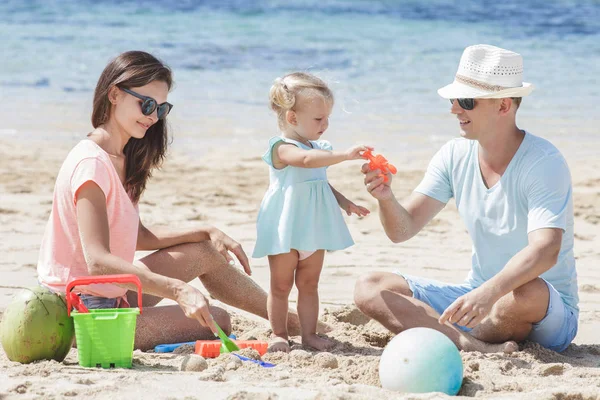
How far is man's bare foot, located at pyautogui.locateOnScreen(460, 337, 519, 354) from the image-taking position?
3.56 meters

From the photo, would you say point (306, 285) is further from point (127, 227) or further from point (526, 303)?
point (526, 303)

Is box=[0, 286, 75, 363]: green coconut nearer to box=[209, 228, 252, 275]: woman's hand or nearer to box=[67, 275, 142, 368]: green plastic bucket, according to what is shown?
box=[67, 275, 142, 368]: green plastic bucket

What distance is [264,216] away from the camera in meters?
3.85

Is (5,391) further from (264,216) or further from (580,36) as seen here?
(580,36)

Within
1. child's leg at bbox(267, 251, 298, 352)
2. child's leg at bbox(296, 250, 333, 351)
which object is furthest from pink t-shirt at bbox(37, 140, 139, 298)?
child's leg at bbox(296, 250, 333, 351)

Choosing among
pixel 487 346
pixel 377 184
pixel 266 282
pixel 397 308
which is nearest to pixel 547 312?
pixel 487 346

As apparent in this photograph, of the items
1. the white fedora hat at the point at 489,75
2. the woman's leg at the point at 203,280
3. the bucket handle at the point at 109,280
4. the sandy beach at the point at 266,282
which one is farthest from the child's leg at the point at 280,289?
the white fedora hat at the point at 489,75

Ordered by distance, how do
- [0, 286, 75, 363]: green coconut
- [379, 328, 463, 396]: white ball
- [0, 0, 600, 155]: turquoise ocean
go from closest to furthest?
[379, 328, 463, 396]: white ball, [0, 286, 75, 363]: green coconut, [0, 0, 600, 155]: turquoise ocean

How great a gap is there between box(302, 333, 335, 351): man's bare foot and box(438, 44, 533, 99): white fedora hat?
3.80 feet

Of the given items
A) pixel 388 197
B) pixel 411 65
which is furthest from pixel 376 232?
pixel 411 65

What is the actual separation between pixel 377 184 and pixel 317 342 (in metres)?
0.73

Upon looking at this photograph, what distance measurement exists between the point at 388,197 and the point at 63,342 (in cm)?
145

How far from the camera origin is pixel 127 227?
139 inches

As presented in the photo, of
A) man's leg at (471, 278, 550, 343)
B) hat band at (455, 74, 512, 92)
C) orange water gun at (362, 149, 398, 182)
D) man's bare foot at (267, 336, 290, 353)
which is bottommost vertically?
man's bare foot at (267, 336, 290, 353)
